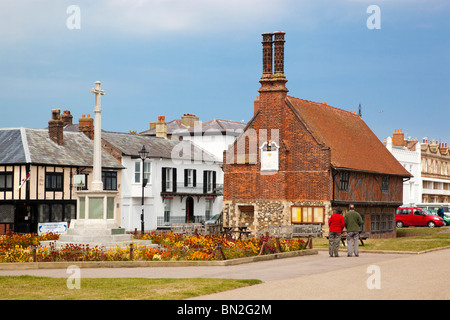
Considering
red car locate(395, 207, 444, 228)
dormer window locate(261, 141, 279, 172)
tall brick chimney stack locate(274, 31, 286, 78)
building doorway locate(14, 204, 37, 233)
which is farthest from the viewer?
red car locate(395, 207, 444, 228)

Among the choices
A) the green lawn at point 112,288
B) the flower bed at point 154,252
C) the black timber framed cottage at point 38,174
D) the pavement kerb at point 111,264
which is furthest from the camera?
the black timber framed cottage at point 38,174

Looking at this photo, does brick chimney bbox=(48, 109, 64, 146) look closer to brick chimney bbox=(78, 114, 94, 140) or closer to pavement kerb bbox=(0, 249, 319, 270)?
brick chimney bbox=(78, 114, 94, 140)

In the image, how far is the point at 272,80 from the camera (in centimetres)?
4497

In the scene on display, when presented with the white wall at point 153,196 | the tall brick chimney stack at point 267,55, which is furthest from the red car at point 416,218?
the tall brick chimney stack at point 267,55

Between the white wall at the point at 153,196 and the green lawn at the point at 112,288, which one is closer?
the green lawn at the point at 112,288

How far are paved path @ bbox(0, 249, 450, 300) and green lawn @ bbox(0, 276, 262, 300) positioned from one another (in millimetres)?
692

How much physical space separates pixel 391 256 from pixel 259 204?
19.8 metres

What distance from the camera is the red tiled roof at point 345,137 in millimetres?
45125

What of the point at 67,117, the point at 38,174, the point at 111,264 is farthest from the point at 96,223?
the point at 67,117

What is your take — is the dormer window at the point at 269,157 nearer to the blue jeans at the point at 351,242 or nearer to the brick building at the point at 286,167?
the brick building at the point at 286,167

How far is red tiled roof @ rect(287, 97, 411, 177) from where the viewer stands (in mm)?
45125

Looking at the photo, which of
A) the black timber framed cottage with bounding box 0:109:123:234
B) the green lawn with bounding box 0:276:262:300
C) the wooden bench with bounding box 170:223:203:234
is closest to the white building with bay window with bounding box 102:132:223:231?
the black timber framed cottage with bounding box 0:109:123:234

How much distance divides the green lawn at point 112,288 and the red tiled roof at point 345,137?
28.0 meters
